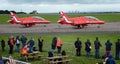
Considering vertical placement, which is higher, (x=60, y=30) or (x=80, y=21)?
(x=80, y=21)

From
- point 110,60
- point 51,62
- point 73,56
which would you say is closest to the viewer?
point 110,60

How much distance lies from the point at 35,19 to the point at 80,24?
10645 millimetres

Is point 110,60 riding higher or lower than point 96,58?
higher

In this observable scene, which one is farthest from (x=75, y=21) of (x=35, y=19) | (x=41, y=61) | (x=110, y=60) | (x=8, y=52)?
(x=110, y=60)

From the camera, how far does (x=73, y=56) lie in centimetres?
2541

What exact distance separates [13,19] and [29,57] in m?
42.2

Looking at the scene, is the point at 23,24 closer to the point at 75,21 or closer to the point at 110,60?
the point at 75,21

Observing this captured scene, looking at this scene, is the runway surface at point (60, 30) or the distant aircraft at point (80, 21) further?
the distant aircraft at point (80, 21)

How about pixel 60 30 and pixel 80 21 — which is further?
pixel 80 21

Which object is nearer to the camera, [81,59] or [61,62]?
[61,62]

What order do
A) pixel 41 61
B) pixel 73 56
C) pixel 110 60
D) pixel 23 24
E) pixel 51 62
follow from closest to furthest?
pixel 110 60 → pixel 51 62 → pixel 41 61 → pixel 73 56 → pixel 23 24

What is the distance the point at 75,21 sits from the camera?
2366 inches

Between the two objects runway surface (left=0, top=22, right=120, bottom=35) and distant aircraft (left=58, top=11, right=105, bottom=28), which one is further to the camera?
distant aircraft (left=58, top=11, right=105, bottom=28)

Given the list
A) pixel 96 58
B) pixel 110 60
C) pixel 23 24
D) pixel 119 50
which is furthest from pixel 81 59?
pixel 23 24
